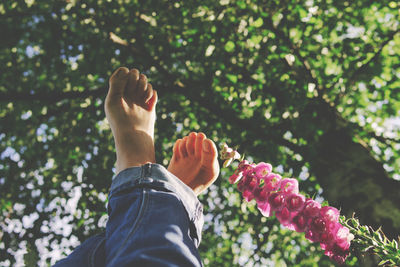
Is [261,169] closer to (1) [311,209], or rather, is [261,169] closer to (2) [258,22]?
(1) [311,209]

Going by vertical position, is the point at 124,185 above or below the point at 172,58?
above

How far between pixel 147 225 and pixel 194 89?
3.15 metres

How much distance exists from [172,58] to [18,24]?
2.29 meters

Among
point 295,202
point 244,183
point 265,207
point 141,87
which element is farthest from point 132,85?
point 295,202

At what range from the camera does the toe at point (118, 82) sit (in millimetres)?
1837

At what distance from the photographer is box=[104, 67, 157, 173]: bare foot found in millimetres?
1396

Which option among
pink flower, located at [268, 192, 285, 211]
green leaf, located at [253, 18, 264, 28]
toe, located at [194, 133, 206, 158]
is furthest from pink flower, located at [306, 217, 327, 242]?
green leaf, located at [253, 18, 264, 28]

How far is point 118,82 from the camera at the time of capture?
1.87 metres

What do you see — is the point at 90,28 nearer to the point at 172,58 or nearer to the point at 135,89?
the point at 172,58

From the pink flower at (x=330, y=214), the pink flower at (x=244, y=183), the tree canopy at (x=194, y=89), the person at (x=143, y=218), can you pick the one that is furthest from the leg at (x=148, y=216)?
the tree canopy at (x=194, y=89)

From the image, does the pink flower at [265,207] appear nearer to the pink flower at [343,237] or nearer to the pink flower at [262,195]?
the pink flower at [262,195]

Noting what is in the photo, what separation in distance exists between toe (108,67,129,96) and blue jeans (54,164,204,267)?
36.0 inches

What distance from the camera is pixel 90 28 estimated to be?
13.1 feet

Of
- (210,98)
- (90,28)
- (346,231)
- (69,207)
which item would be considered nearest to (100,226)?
(69,207)
